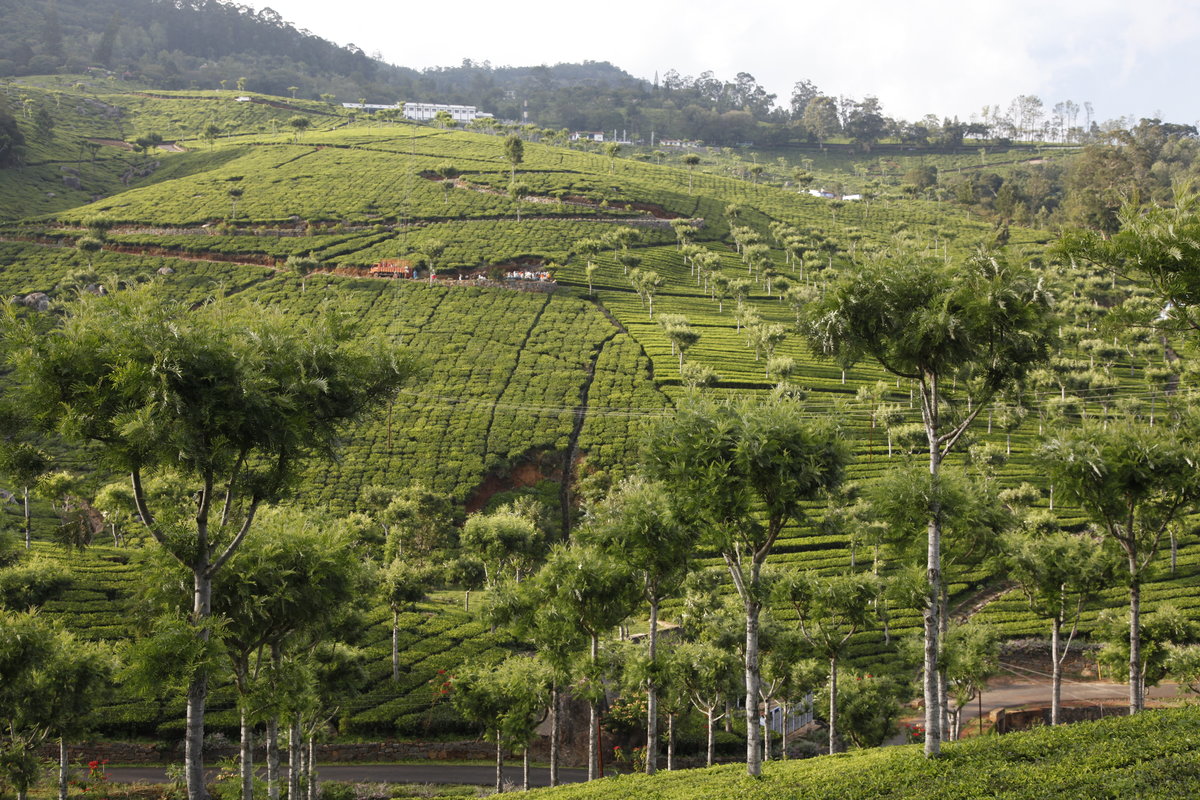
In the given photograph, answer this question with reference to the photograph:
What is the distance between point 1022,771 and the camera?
12.9m

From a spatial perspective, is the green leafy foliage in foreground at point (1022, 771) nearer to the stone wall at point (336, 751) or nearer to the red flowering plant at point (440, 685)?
the stone wall at point (336, 751)

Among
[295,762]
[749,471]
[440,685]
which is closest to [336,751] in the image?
[440,685]

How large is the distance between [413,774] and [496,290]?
60.7 m

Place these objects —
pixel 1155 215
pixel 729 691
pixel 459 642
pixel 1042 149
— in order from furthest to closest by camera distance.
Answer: pixel 1042 149 → pixel 459 642 → pixel 729 691 → pixel 1155 215

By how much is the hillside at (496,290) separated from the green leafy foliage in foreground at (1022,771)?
6039 millimetres

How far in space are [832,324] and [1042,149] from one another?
700ft

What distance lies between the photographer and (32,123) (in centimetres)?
13375

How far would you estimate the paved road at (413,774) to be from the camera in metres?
28.6

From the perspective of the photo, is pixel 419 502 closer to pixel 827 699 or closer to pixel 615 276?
pixel 827 699

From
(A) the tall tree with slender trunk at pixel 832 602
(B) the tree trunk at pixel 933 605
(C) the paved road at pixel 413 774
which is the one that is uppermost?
(B) the tree trunk at pixel 933 605

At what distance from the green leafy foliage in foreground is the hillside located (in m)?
6.04

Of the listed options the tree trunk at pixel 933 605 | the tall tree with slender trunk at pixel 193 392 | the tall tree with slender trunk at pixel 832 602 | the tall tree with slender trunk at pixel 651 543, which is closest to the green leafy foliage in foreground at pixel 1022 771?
the tree trunk at pixel 933 605

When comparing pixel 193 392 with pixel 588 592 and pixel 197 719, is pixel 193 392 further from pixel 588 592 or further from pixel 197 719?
pixel 588 592

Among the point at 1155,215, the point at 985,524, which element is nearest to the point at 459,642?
the point at 985,524
